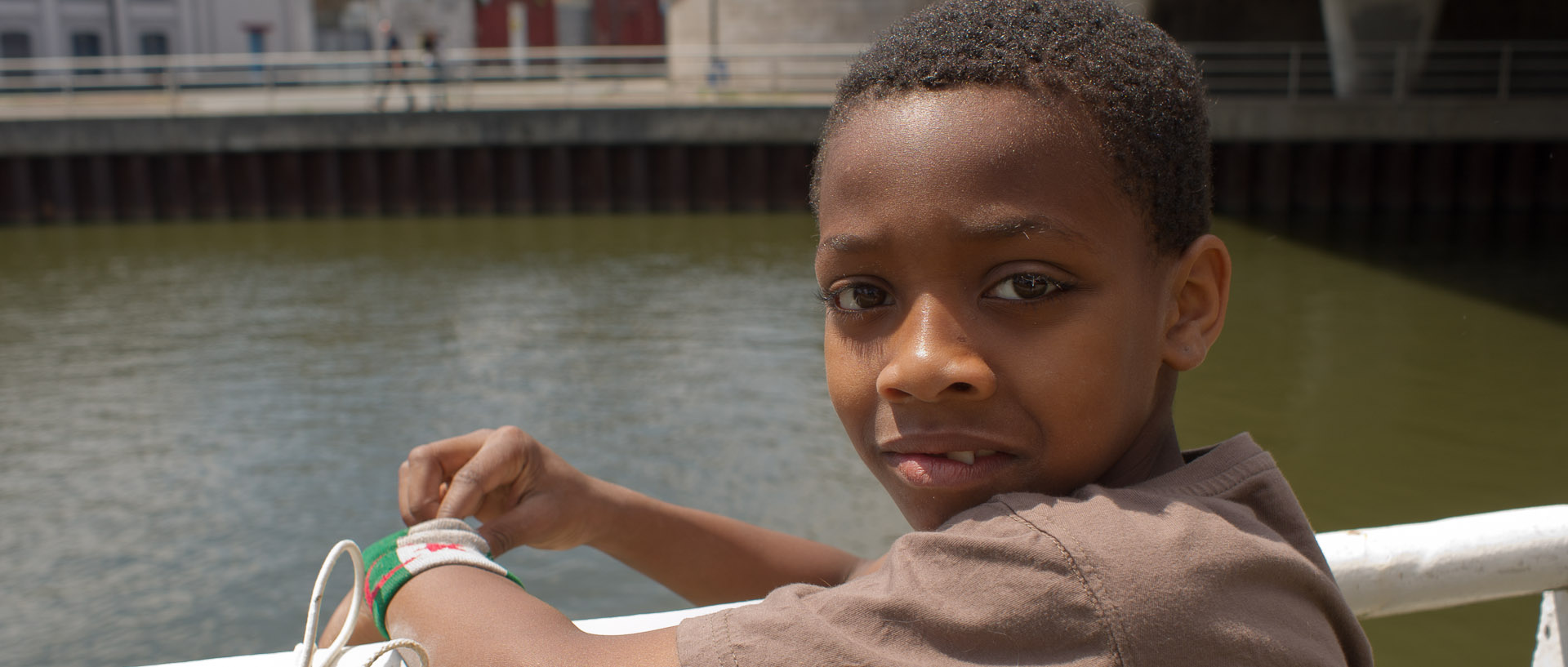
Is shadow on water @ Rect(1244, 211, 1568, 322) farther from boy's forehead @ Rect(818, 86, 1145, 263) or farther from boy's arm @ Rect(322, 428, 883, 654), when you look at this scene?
boy's forehead @ Rect(818, 86, 1145, 263)

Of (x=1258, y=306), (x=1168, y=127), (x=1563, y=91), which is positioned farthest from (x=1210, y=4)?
(x=1168, y=127)

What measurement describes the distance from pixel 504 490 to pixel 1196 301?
40.4 inches

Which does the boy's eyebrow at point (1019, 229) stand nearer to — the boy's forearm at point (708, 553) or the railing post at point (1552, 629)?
the boy's forearm at point (708, 553)

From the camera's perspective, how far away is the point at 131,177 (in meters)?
16.4

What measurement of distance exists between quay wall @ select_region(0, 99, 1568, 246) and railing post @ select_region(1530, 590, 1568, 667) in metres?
15.0

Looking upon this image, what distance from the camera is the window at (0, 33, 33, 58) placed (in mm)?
36125

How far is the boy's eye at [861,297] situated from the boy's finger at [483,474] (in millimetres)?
→ 625

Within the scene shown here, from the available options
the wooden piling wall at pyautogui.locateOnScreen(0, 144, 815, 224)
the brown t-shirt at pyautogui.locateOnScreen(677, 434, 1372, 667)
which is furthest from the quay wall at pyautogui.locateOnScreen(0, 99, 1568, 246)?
the brown t-shirt at pyautogui.locateOnScreen(677, 434, 1372, 667)

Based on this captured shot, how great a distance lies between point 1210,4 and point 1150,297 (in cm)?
2645

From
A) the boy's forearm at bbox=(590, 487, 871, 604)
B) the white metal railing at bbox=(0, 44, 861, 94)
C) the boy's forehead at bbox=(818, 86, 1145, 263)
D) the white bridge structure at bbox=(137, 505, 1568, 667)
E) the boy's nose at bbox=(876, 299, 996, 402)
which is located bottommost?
the white metal railing at bbox=(0, 44, 861, 94)

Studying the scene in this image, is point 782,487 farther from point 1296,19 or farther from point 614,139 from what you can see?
point 1296,19

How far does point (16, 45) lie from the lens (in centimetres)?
3641

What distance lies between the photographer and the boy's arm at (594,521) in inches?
69.7

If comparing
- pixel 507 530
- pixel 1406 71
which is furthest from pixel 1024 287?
pixel 1406 71
